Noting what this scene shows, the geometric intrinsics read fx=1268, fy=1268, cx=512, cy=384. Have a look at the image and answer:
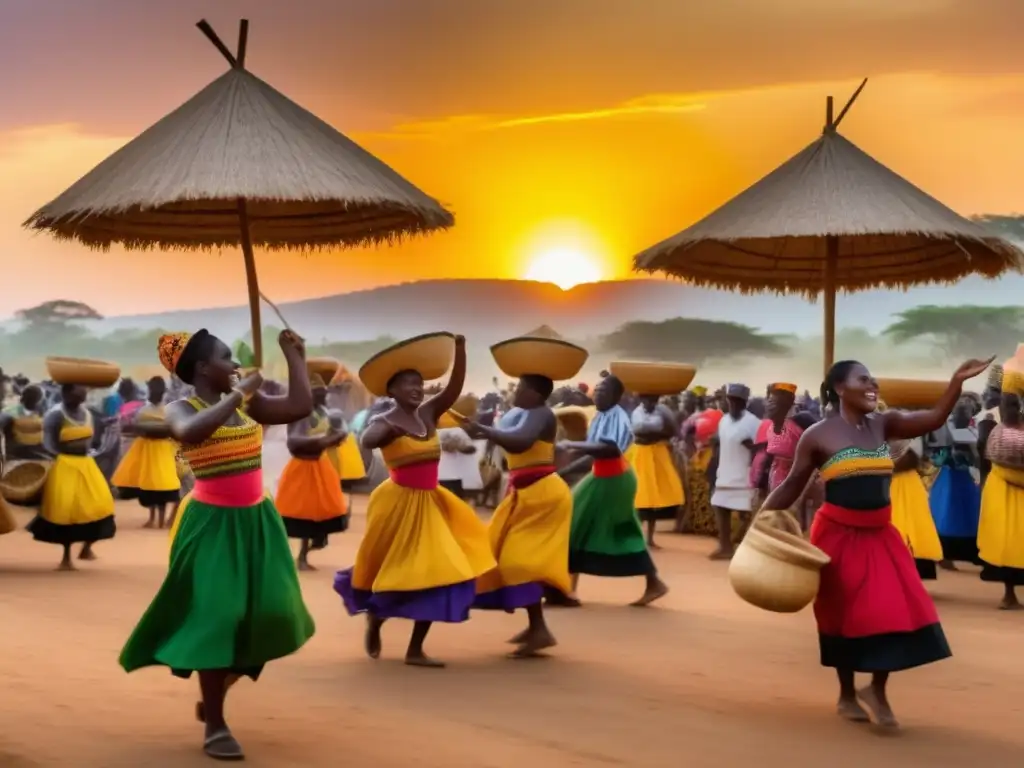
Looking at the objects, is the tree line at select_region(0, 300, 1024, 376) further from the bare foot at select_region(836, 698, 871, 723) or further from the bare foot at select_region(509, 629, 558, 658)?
the bare foot at select_region(836, 698, 871, 723)

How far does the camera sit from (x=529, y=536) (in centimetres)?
744

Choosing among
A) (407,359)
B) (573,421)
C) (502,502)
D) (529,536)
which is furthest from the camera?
(573,421)

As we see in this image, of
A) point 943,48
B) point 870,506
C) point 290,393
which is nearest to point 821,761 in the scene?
point 870,506

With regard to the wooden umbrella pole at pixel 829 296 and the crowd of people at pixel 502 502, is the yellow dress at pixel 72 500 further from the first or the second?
the wooden umbrella pole at pixel 829 296

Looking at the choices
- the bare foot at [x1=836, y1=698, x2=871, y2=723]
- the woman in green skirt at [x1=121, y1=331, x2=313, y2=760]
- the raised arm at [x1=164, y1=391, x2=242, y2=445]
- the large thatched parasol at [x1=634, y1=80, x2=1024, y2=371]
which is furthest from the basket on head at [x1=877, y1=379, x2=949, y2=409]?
the raised arm at [x1=164, y1=391, x2=242, y2=445]

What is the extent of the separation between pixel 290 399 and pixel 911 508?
5.64m

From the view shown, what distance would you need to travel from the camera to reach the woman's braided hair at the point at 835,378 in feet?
19.0

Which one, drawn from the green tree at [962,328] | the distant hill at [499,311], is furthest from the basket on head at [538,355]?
the distant hill at [499,311]

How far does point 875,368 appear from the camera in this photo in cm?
2273

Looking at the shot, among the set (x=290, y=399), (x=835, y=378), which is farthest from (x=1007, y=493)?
(x=290, y=399)

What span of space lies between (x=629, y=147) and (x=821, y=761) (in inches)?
697

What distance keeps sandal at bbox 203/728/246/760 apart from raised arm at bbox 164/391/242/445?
1.20 metres

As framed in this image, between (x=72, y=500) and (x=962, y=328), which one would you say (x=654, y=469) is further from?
(x=962, y=328)

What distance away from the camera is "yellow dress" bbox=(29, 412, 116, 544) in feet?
34.2
